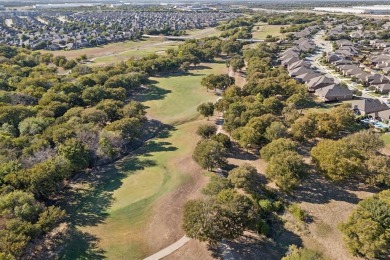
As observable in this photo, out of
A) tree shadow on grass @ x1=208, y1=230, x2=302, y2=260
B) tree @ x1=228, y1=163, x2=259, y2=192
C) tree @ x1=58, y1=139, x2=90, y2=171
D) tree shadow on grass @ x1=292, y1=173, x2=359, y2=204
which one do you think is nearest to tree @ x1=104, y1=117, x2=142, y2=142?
tree @ x1=58, y1=139, x2=90, y2=171

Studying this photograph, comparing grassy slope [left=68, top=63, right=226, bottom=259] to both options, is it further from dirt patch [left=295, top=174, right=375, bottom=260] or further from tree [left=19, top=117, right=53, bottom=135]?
dirt patch [left=295, top=174, right=375, bottom=260]

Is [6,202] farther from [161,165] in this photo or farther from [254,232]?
[254,232]

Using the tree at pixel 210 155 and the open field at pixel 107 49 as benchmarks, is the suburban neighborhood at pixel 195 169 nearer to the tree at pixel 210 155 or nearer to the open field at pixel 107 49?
the tree at pixel 210 155

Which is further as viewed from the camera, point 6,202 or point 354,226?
point 6,202

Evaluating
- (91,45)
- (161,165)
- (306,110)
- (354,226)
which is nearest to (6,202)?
(161,165)

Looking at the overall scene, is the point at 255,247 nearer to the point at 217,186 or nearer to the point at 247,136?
the point at 217,186

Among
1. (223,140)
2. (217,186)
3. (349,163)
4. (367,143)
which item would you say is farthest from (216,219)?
(367,143)

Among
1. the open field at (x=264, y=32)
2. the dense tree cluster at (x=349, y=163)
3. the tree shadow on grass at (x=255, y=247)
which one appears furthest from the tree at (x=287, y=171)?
the open field at (x=264, y=32)
